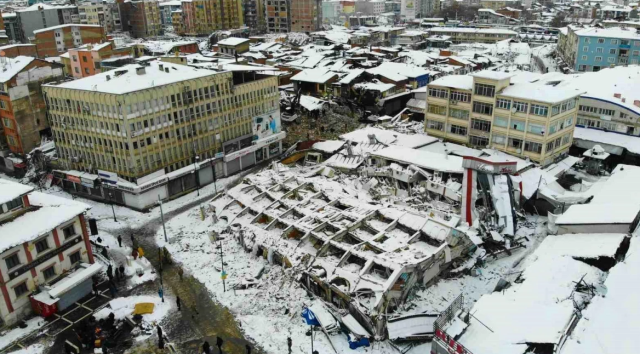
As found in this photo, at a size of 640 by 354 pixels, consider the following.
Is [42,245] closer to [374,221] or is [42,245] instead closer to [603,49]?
[374,221]

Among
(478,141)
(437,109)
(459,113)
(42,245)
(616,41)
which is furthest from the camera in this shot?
(616,41)

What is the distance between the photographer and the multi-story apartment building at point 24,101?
57.5m

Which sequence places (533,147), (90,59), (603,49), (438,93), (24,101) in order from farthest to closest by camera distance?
(603,49)
(90,59)
(438,93)
(24,101)
(533,147)

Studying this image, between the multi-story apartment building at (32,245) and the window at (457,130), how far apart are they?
43052 mm

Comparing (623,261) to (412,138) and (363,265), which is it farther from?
(412,138)

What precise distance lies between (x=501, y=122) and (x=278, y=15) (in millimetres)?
132928

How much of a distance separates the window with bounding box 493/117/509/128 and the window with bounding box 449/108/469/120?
405 centimetres

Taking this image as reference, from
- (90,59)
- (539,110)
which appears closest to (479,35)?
(539,110)

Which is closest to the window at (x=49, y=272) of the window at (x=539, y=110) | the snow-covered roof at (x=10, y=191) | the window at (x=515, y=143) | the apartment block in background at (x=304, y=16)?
the snow-covered roof at (x=10, y=191)

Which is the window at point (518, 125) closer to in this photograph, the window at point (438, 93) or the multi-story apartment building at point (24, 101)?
the window at point (438, 93)

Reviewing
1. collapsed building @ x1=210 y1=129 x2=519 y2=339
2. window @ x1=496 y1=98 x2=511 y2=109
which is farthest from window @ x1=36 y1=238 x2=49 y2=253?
window @ x1=496 y1=98 x2=511 y2=109

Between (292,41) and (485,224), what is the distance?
4618 inches

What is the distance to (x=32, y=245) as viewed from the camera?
110 ft

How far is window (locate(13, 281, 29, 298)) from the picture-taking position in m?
33.0
